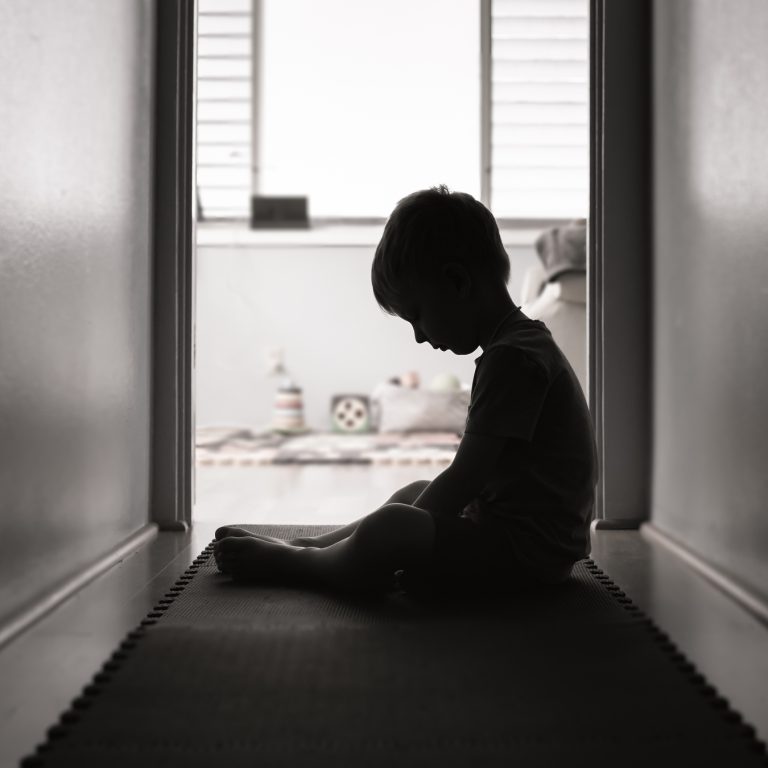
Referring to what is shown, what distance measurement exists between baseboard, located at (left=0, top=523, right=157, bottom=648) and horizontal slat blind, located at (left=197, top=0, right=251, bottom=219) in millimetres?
3102

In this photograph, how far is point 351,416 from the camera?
436 centimetres

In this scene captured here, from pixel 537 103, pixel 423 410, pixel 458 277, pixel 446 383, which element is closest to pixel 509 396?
pixel 458 277

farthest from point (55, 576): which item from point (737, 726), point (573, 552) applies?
point (737, 726)

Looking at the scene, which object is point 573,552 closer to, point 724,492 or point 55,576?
point 724,492

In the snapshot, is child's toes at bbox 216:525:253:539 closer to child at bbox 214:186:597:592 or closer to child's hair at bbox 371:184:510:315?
child at bbox 214:186:597:592

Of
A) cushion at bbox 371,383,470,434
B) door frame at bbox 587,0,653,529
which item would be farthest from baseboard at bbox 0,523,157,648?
cushion at bbox 371,383,470,434

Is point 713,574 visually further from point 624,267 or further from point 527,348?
point 624,267

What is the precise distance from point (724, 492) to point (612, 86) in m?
0.90

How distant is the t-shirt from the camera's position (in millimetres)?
1187

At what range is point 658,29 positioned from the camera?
1.76 m

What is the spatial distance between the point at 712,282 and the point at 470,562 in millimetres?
615

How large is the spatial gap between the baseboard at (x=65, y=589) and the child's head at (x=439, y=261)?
1.98ft

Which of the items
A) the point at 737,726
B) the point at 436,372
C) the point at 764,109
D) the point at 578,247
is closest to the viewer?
the point at 737,726

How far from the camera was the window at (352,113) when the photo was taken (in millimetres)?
4387
